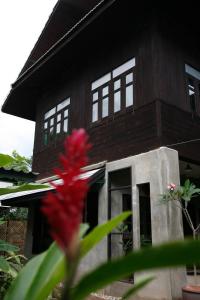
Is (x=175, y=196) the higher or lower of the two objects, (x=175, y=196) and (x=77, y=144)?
the higher

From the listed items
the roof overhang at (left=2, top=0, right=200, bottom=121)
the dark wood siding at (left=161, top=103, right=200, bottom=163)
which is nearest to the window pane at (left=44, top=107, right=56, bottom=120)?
the roof overhang at (left=2, top=0, right=200, bottom=121)

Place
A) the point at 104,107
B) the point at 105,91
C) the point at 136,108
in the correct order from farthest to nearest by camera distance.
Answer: the point at 105,91 < the point at 104,107 < the point at 136,108

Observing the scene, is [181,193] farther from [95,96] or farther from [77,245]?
[77,245]

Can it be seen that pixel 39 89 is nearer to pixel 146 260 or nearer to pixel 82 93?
pixel 82 93

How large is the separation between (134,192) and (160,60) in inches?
126

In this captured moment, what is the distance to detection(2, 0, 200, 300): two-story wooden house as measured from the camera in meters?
6.86

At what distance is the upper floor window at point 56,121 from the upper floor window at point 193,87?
411 cm

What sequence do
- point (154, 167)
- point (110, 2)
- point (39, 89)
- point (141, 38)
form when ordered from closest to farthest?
point (154, 167)
point (110, 2)
point (141, 38)
point (39, 89)

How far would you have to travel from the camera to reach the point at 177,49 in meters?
8.23

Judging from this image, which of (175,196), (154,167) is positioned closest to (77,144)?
(175,196)

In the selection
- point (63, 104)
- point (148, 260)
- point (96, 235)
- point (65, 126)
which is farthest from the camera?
point (63, 104)

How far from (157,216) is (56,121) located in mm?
5939

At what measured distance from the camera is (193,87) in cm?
844

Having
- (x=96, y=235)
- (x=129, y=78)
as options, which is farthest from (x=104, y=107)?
(x=96, y=235)
